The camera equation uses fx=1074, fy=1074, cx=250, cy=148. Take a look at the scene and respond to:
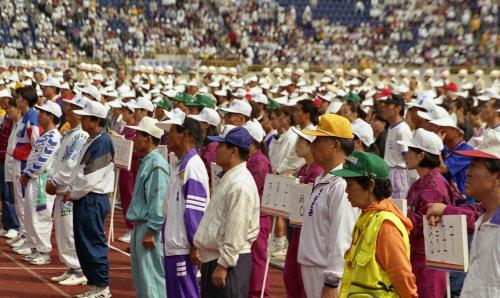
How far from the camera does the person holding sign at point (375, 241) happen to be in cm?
558

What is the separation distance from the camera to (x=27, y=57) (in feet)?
110

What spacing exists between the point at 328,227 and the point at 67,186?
15.0ft

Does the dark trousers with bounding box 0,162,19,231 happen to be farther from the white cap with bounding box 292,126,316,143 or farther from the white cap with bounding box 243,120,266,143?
the white cap with bounding box 292,126,316,143

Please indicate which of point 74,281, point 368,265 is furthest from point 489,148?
point 74,281

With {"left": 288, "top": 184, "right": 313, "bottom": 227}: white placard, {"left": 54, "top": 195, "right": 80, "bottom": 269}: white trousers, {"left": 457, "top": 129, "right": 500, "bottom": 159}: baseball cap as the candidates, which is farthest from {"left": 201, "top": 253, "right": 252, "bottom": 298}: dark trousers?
{"left": 54, "top": 195, "right": 80, "bottom": 269}: white trousers

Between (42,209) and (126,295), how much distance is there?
197 cm

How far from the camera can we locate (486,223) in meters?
5.12

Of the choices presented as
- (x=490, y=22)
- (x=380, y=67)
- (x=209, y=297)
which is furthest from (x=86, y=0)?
(x=209, y=297)

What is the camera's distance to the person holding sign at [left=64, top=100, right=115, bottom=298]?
10195 mm

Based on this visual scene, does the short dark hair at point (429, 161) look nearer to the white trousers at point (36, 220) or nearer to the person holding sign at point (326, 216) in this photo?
the person holding sign at point (326, 216)

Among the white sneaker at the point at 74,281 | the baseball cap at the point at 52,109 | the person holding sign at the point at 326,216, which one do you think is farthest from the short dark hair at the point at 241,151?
the baseball cap at the point at 52,109

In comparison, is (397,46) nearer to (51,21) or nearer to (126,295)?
(51,21)

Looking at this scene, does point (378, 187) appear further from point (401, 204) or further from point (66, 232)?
point (66, 232)

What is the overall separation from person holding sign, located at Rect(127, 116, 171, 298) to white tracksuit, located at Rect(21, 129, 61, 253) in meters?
3.10
